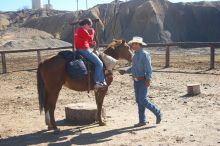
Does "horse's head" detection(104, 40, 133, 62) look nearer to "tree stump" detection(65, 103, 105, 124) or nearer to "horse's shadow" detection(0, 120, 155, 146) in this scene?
"tree stump" detection(65, 103, 105, 124)

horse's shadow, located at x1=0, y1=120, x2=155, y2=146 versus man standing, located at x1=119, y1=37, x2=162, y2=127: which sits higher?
man standing, located at x1=119, y1=37, x2=162, y2=127

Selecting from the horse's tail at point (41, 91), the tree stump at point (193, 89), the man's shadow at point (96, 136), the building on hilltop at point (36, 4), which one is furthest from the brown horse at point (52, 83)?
the building on hilltop at point (36, 4)

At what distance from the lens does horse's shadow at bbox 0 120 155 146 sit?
7.44 metres

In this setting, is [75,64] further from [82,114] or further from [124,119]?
[124,119]

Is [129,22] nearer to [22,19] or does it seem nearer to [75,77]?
[22,19]

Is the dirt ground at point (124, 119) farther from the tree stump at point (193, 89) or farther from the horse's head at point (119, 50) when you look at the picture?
the horse's head at point (119, 50)

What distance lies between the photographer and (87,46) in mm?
8289

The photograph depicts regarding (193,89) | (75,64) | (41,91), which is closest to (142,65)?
(75,64)

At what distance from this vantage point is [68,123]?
29.4 feet

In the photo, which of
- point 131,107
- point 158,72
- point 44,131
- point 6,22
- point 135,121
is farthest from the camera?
point 6,22

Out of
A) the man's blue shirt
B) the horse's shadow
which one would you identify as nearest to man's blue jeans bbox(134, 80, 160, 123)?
the man's blue shirt

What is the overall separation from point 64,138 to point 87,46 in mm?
1808

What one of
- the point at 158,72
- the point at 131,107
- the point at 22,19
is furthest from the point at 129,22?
the point at 131,107

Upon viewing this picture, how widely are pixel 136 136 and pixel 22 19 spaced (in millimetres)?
65374
